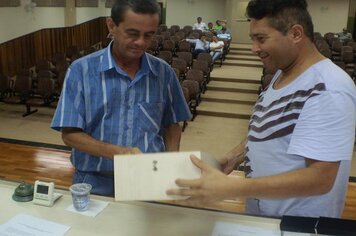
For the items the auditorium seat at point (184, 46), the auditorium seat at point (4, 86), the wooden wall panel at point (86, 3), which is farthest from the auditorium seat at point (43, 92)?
the wooden wall panel at point (86, 3)

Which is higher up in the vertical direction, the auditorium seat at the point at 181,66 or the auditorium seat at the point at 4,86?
the auditorium seat at the point at 181,66

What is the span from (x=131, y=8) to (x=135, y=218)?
0.79 metres

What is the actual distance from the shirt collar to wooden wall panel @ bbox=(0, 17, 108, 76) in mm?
8342

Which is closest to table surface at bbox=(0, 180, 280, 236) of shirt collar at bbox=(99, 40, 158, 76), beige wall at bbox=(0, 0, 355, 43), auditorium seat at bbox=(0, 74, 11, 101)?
shirt collar at bbox=(99, 40, 158, 76)

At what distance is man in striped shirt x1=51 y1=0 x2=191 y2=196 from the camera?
1547 mm

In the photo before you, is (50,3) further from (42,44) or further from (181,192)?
(181,192)

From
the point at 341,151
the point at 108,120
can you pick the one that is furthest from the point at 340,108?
the point at 108,120

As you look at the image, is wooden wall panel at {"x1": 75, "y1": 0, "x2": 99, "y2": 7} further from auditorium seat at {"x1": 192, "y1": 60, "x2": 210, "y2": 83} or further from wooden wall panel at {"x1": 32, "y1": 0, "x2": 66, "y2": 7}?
auditorium seat at {"x1": 192, "y1": 60, "x2": 210, "y2": 83}

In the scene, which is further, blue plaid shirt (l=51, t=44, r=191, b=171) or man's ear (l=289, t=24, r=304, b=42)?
blue plaid shirt (l=51, t=44, r=191, b=171)

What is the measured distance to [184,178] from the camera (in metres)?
1.15

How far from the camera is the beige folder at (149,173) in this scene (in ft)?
3.81

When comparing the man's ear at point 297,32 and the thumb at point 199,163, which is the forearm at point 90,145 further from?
the man's ear at point 297,32

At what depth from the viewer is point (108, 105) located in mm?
1644

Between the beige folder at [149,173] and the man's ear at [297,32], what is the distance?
0.46 metres
